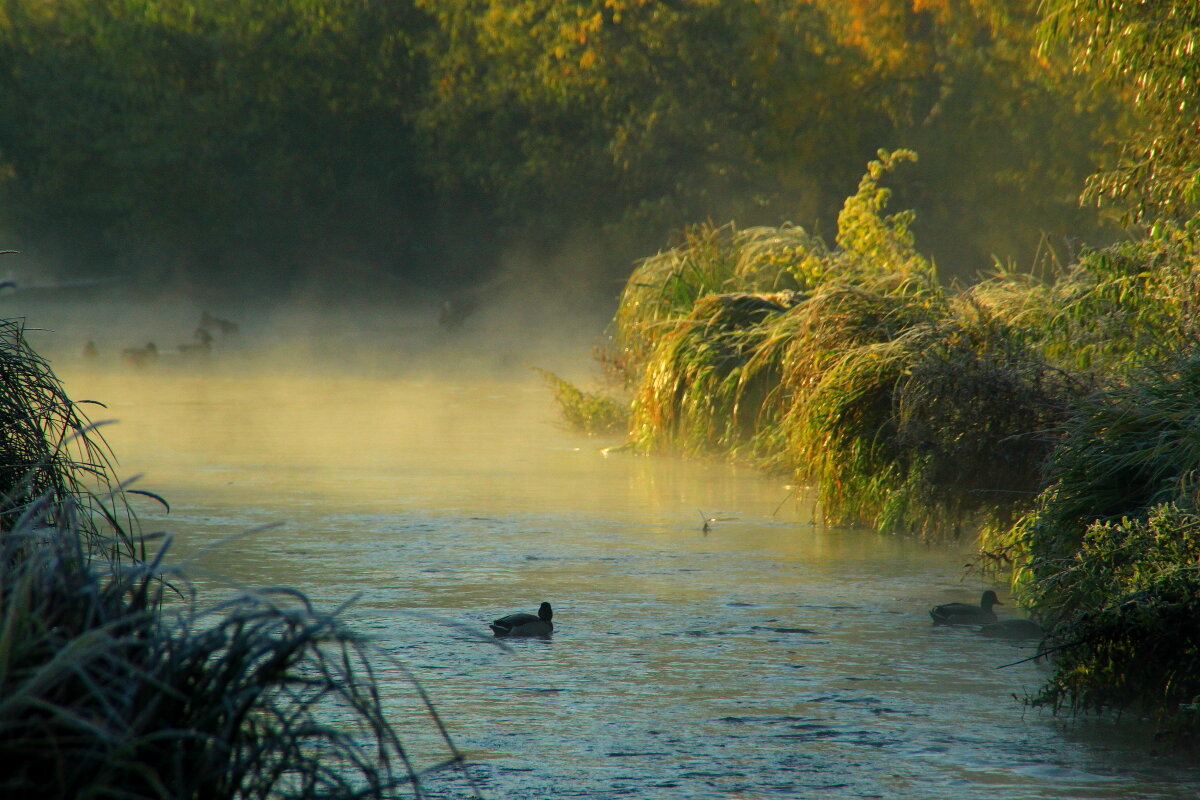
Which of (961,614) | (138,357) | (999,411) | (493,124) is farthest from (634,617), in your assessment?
(493,124)

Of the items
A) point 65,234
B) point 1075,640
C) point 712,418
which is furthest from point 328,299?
point 1075,640

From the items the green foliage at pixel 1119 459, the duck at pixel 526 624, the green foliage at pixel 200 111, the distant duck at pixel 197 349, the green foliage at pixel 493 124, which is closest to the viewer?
the green foliage at pixel 1119 459

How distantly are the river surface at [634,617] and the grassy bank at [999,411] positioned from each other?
13.7 inches

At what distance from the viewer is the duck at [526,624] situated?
8133 mm

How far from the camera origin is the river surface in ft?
20.6

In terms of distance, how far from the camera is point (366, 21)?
42156mm

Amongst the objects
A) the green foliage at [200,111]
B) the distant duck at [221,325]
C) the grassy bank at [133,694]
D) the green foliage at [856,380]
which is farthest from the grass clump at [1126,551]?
the green foliage at [200,111]

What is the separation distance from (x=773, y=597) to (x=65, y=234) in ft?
128

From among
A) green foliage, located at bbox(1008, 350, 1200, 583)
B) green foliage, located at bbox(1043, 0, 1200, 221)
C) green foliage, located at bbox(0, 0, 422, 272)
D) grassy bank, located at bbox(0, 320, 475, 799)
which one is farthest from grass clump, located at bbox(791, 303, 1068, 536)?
green foliage, located at bbox(0, 0, 422, 272)

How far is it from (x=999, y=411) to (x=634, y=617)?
8.45 feet

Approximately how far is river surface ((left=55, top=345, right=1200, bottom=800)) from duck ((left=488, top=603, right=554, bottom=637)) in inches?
3.2

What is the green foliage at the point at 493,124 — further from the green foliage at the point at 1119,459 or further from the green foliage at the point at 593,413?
the green foliage at the point at 1119,459

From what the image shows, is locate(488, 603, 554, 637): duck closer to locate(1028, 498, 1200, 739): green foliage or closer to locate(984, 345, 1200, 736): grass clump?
locate(984, 345, 1200, 736): grass clump

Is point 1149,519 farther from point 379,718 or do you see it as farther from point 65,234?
point 65,234
